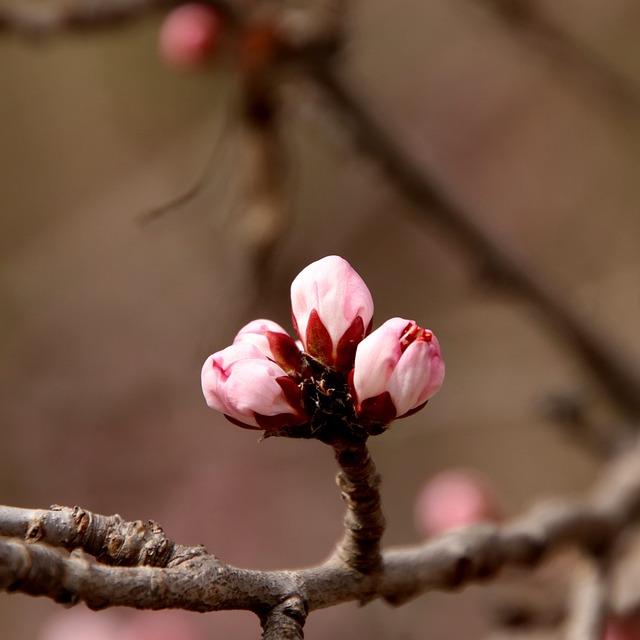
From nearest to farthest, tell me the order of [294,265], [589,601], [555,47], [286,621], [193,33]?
1. [286,621]
2. [589,601]
3. [193,33]
4. [555,47]
5. [294,265]

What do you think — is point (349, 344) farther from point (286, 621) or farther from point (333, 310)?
point (286, 621)

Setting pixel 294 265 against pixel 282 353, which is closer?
pixel 282 353

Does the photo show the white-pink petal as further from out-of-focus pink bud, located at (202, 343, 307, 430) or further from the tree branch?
the tree branch

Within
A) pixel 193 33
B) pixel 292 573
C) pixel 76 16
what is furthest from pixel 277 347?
pixel 193 33

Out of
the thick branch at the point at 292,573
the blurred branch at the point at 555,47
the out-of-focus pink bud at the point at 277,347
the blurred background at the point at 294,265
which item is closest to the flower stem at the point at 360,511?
the thick branch at the point at 292,573

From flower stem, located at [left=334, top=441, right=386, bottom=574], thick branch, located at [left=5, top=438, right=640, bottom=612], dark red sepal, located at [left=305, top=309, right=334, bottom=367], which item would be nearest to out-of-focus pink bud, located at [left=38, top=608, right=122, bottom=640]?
thick branch, located at [left=5, top=438, right=640, bottom=612]

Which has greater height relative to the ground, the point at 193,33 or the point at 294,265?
the point at 193,33
